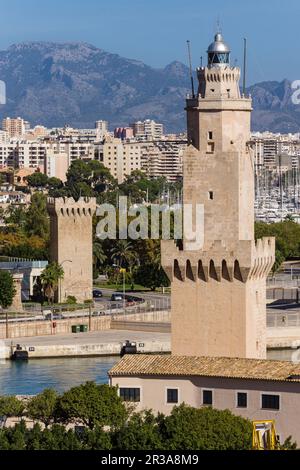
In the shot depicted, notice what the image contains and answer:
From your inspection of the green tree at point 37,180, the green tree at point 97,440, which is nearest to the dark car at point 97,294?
the green tree at point 97,440

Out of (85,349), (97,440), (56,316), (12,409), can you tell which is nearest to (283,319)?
(56,316)

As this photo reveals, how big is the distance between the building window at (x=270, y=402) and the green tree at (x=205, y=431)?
109cm

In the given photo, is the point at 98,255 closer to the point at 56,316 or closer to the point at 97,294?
the point at 97,294

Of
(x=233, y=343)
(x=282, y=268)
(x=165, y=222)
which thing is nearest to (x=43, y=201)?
(x=282, y=268)

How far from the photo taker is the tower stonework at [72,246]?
4766 cm

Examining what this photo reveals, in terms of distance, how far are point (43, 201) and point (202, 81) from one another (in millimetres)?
52389

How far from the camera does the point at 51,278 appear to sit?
153 feet

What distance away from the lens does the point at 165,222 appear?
4978 cm

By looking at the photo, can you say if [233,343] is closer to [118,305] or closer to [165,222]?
[118,305]

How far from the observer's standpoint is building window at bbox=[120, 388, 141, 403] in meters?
23.1

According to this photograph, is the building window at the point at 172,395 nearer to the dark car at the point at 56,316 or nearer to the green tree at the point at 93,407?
the green tree at the point at 93,407

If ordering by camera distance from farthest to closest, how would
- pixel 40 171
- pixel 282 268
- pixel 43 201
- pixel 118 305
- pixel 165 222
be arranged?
pixel 40 171 → pixel 43 201 → pixel 282 268 → pixel 165 222 → pixel 118 305

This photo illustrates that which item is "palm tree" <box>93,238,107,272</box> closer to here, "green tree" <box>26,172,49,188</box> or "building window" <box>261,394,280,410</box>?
"building window" <box>261,394,280,410</box>

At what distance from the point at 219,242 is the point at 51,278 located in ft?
76.9
